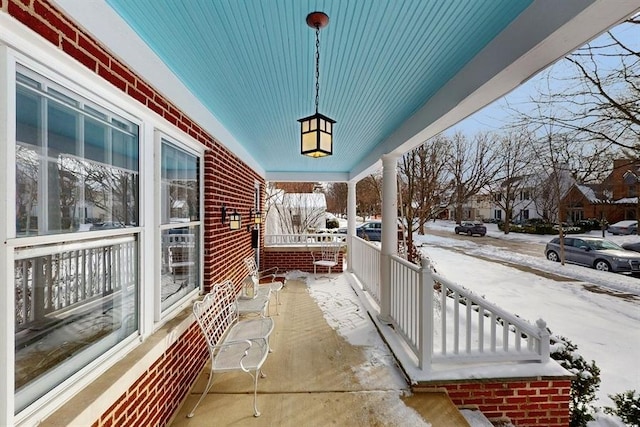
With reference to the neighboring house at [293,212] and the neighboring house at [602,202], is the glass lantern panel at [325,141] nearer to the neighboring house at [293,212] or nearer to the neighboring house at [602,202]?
the neighboring house at [293,212]

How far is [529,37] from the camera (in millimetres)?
1573

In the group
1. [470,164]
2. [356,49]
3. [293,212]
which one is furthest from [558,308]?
[293,212]

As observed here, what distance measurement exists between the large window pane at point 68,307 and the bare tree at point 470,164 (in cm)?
868

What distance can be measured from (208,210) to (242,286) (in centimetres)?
190

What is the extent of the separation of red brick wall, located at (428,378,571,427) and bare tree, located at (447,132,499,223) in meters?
6.68

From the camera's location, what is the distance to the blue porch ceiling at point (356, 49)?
157 cm

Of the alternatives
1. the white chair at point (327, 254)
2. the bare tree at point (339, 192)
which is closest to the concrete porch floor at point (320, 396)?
the white chair at point (327, 254)

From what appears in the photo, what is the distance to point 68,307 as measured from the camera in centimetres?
158

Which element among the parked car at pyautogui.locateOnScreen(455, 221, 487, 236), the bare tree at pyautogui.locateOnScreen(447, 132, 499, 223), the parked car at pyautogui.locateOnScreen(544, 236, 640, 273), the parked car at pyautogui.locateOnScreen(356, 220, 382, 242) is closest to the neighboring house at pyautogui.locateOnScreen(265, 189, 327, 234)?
the parked car at pyautogui.locateOnScreen(356, 220, 382, 242)

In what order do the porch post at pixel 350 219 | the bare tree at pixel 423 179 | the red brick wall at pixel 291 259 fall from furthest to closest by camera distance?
1. the bare tree at pixel 423 179
2. the red brick wall at pixel 291 259
3. the porch post at pixel 350 219

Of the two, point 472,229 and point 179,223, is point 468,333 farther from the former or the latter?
point 472,229

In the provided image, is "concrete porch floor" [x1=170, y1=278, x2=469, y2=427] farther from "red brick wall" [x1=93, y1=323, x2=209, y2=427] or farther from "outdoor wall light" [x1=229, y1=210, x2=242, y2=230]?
"outdoor wall light" [x1=229, y1=210, x2=242, y2=230]

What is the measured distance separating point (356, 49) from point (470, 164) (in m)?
8.86

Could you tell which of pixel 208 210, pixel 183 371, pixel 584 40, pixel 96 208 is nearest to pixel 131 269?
pixel 96 208
